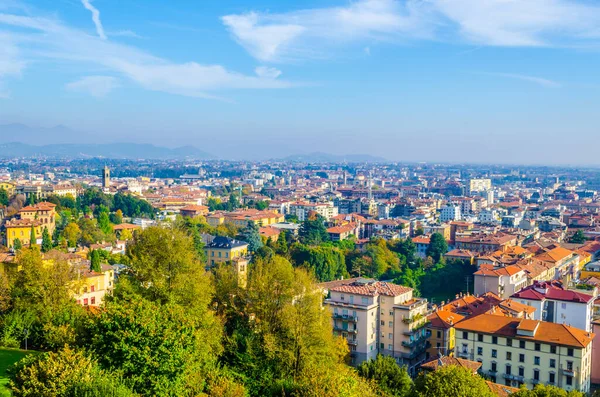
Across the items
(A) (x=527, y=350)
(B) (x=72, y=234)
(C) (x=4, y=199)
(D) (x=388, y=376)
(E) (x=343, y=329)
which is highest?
(C) (x=4, y=199)

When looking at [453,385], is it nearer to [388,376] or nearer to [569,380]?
[388,376]

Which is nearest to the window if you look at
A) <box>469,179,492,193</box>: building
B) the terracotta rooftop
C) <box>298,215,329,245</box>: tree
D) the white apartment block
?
the terracotta rooftop

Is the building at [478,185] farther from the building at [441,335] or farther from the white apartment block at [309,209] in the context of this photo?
the building at [441,335]

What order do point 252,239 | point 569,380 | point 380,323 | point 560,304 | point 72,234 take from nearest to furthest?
point 569,380 < point 380,323 < point 560,304 < point 72,234 < point 252,239

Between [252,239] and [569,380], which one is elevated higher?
[252,239]

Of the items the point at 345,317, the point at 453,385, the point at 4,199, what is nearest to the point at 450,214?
the point at 4,199

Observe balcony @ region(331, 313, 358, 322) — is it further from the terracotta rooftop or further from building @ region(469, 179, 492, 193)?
building @ region(469, 179, 492, 193)

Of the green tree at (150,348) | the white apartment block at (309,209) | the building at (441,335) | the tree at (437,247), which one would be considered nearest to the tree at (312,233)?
the tree at (437,247)
